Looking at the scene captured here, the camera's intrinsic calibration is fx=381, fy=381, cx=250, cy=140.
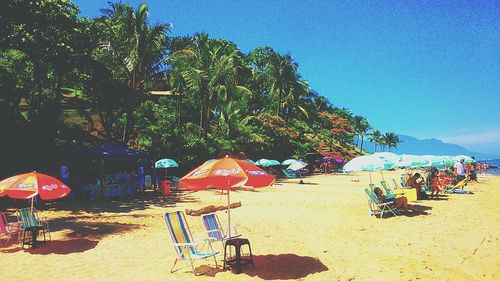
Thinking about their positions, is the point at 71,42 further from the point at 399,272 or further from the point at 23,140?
the point at 399,272

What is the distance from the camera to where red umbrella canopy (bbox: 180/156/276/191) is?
6.88 metres

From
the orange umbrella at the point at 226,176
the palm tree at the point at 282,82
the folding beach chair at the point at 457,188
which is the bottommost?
the folding beach chair at the point at 457,188

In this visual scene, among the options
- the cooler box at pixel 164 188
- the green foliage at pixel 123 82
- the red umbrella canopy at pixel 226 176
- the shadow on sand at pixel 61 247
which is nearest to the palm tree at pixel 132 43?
the green foliage at pixel 123 82

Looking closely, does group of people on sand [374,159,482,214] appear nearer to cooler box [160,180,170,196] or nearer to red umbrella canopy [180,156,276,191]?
red umbrella canopy [180,156,276,191]

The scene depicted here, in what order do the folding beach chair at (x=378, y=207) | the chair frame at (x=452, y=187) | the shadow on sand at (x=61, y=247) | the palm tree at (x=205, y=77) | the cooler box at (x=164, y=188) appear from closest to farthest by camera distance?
the shadow on sand at (x=61, y=247) → the folding beach chair at (x=378, y=207) → the cooler box at (x=164, y=188) → the chair frame at (x=452, y=187) → the palm tree at (x=205, y=77)

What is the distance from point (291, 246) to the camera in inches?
352

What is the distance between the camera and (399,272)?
269 inches

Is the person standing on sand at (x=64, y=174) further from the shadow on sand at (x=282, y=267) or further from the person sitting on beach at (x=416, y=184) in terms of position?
the person sitting on beach at (x=416, y=184)

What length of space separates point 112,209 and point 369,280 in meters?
11.4

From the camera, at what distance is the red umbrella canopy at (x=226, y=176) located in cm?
688

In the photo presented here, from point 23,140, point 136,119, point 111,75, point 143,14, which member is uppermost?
point 143,14

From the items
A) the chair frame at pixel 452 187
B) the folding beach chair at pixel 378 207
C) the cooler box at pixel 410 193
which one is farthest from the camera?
the chair frame at pixel 452 187

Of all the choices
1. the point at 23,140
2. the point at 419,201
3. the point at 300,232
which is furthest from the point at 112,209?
the point at 419,201

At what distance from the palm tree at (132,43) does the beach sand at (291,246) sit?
10082 mm
